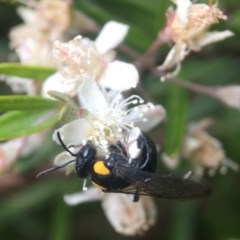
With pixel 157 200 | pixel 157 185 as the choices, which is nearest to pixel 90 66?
pixel 157 185

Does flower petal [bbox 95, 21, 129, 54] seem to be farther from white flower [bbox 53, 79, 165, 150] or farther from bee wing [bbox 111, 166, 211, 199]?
bee wing [bbox 111, 166, 211, 199]

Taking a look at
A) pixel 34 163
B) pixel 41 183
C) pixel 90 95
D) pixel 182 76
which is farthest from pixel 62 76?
pixel 41 183

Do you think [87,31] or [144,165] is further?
[87,31]

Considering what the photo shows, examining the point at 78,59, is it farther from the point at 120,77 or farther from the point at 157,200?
the point at 157,200

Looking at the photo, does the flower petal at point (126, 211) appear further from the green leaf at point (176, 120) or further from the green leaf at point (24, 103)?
the green leaf at point (24, 103)

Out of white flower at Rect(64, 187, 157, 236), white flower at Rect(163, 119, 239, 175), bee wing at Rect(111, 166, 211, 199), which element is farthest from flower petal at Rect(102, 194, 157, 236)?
bee wing at Rect(111, 166, 211, 199)

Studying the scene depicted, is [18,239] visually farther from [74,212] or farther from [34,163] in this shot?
[34,163]
